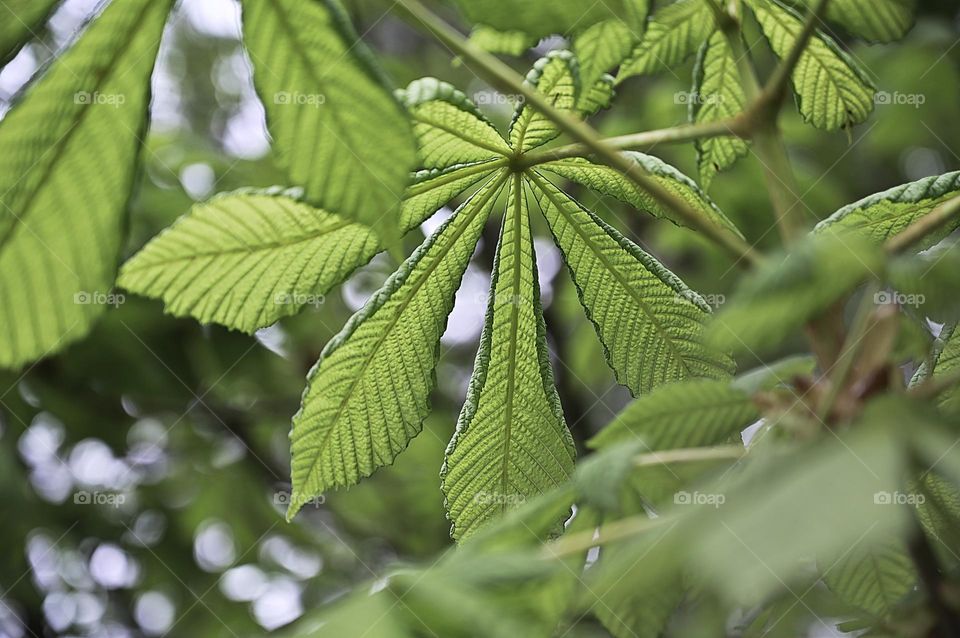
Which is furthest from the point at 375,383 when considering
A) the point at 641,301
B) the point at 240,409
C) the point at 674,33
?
the point at 240,409

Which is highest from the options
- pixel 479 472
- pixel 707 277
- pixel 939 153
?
pixel 479 472

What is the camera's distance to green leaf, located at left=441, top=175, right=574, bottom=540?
0.68m

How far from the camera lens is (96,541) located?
1.86 m

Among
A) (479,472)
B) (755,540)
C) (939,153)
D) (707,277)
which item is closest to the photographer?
(755,540)

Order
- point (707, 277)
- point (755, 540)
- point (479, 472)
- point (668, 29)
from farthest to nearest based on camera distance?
point (707, 277), point (668, 29), point (479, 472), point (755, 540)

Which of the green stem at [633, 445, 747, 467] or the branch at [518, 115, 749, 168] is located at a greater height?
the branch at [518, 115, 749, 168]

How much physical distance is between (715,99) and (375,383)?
0.39m

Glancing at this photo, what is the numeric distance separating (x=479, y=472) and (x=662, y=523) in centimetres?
27

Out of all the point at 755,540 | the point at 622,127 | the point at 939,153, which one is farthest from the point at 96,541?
the point at 939,153

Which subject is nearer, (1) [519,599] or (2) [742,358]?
(1) [519,599]

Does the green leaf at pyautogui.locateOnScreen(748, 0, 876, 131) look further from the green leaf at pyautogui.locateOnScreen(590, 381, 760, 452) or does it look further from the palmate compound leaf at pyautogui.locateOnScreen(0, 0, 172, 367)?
the palmate compound leaf at pyautogui.locateOnScreen(0, 0, 172, 367)

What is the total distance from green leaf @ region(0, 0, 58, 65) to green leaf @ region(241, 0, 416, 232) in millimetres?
134

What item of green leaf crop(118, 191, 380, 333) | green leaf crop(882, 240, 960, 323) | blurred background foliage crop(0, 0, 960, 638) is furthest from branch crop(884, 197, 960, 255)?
blurred background foliage crop(0, 0, 960, 638)

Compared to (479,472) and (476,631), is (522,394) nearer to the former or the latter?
(479,472)
